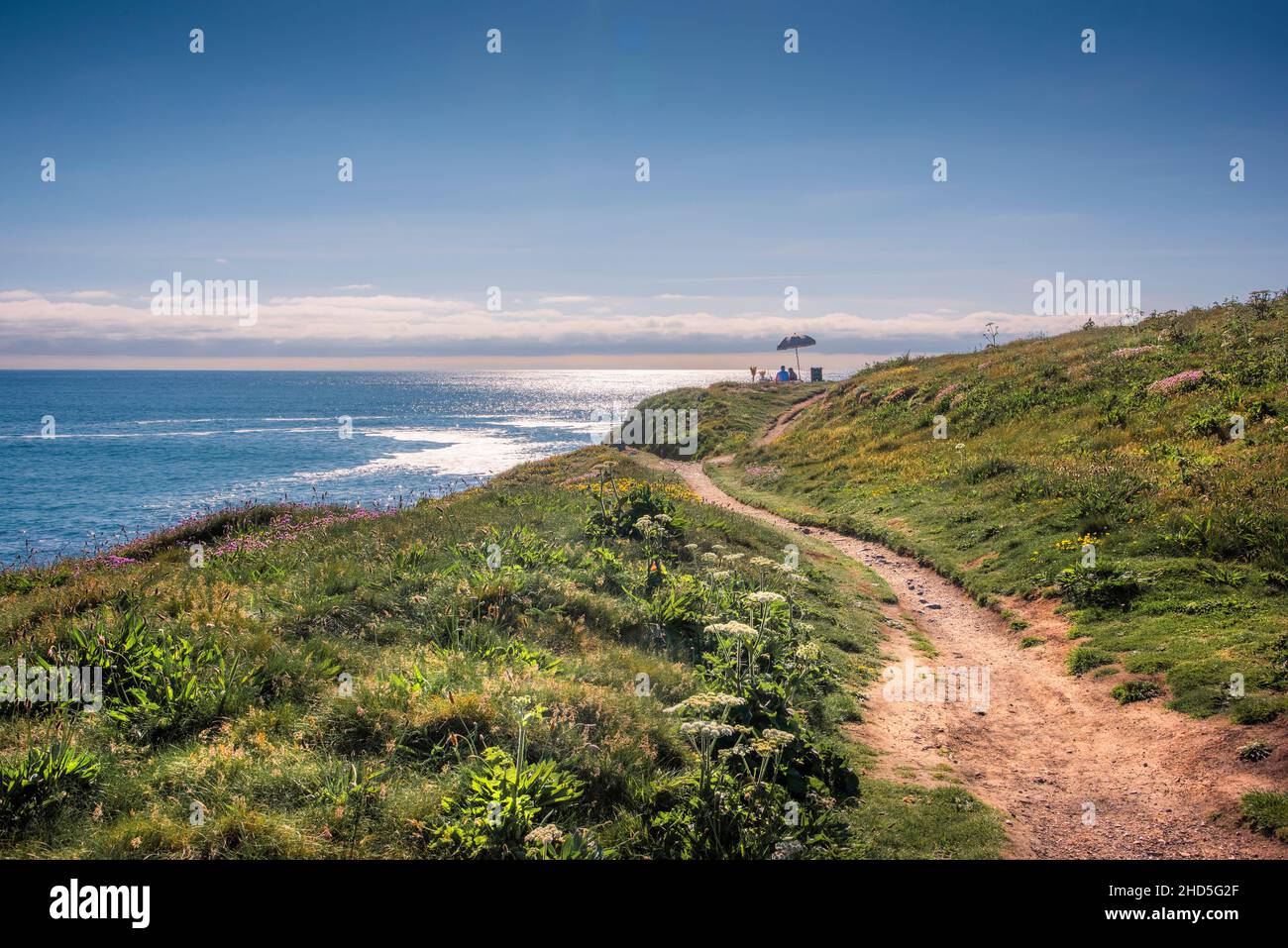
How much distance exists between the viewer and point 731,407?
5550cm

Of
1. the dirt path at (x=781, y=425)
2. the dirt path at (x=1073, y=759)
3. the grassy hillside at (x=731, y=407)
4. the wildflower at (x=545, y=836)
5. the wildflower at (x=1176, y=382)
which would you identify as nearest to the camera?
the wildflower at (x=545, y=836)

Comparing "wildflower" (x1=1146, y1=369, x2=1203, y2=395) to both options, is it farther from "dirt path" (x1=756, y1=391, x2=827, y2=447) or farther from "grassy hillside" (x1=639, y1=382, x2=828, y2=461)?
"grassy hillside" (x1=639, y1=382, x2=828, y2=461)

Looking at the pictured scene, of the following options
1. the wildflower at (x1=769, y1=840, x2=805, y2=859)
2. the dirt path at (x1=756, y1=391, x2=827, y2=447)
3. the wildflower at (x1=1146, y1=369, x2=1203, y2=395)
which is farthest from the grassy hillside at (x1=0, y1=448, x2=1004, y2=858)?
the dirt path at (x1=756, y1=391, x2=827, y2=447)

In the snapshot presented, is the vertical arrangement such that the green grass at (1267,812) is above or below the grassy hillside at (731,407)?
below

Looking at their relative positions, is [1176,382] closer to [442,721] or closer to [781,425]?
[781,425]

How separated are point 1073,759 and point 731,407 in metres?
47.6

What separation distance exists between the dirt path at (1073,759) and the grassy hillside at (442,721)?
0.67m

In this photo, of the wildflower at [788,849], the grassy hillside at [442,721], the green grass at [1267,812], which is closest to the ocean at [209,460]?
the grassy hillside at [442,721]

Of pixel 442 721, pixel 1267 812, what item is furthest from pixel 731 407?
pixel 442 721

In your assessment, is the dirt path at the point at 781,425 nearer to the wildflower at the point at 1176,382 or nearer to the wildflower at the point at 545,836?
Answer: the wildflower at the point at 1176,382

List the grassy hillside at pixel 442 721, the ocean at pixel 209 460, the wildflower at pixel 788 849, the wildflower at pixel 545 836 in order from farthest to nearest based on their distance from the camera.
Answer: the ocean at pixel 209 460
the wildflower at pixel 788 849
the grassy hillside at pixel 442 721
the wildflower at pixel 545 836

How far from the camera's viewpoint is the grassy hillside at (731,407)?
47.3 metres
